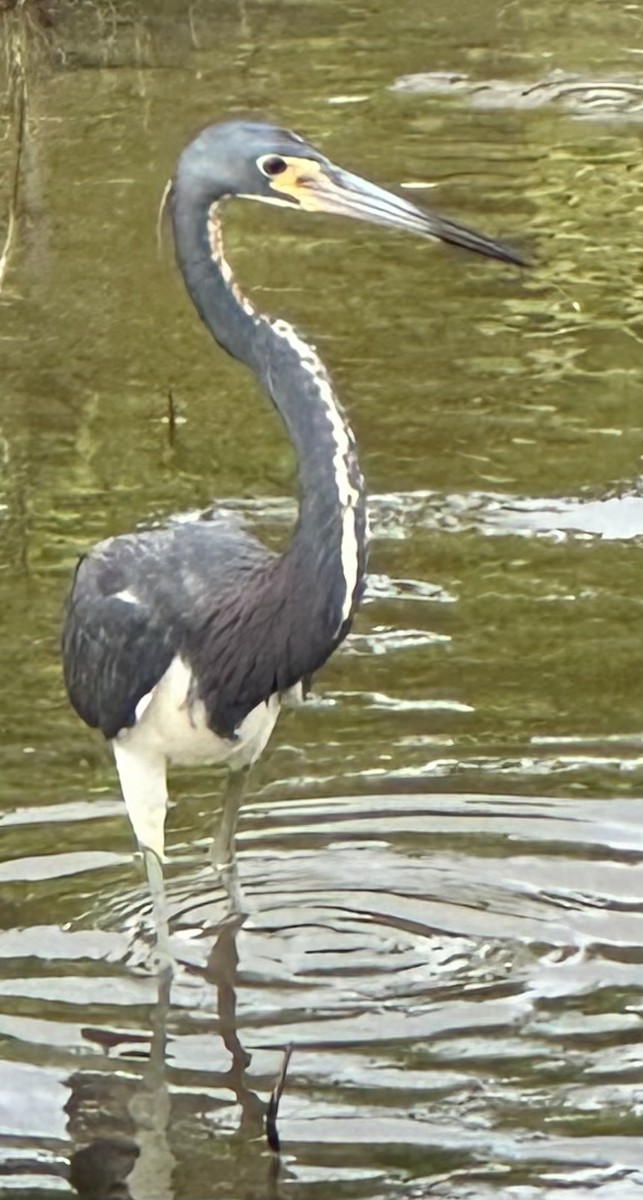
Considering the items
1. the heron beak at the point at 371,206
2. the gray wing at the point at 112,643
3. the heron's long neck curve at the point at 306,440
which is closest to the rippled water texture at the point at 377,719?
the gray wing at the point at 112,643

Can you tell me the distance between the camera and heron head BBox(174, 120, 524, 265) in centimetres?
545

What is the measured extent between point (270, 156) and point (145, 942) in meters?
2.02

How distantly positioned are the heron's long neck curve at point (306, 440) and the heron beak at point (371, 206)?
23 centimetres

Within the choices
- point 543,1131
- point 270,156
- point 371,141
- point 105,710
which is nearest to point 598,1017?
point 543,1131

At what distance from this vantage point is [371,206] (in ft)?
17.7

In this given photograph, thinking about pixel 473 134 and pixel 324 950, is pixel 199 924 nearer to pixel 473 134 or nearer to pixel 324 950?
pixel 324 950

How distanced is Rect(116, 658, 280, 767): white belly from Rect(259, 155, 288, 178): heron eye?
120 centimetres

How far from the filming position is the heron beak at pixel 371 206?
5.27 metres

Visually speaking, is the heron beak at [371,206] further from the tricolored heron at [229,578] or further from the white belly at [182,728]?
the white belly at [182,728]

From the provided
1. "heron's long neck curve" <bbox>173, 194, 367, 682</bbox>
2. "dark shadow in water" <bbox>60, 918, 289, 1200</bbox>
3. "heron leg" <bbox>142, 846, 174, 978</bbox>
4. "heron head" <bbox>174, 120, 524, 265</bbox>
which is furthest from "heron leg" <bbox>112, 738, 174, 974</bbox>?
"heron head" <bbox>174, 120, 524, 265</bbox>

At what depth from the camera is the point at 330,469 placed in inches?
210

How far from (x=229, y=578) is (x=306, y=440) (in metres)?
0.61

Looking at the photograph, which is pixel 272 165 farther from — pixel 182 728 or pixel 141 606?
pixel 182 728

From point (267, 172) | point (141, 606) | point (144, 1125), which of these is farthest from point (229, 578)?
point (144, 1125)
